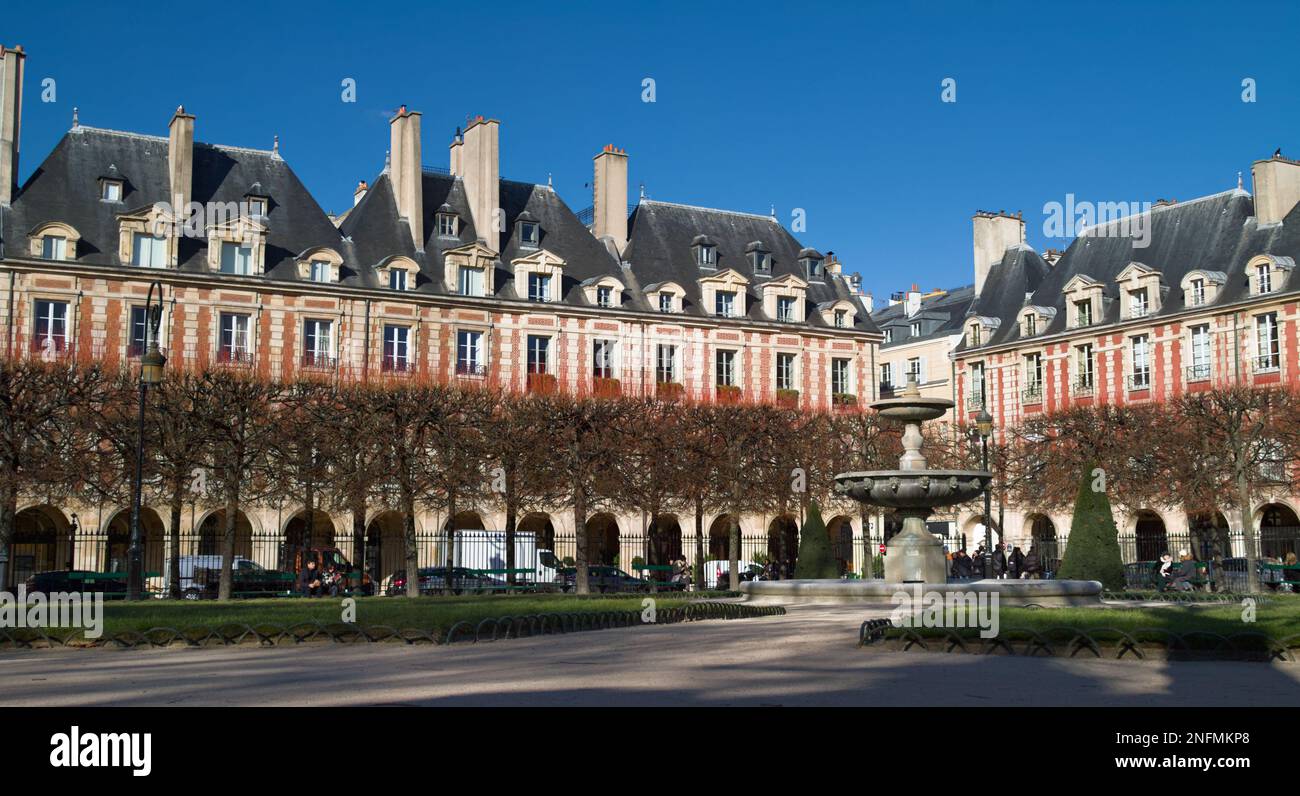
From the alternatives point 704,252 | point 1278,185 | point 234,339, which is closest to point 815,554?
point 234,339

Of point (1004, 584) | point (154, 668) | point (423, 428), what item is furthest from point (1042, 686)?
point (423, 428)

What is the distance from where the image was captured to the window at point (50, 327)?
35094 mm

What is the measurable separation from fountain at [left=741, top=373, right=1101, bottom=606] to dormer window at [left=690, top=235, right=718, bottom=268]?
84.4ft

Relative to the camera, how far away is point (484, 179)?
42.2 meters

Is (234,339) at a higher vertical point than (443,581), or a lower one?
higher

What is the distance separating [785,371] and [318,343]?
15.6 metres

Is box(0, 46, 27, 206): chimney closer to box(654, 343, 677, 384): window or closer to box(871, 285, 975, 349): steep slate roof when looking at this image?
box(654, 343, 677, 384): window

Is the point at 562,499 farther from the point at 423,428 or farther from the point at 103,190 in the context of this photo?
the point at 103,190

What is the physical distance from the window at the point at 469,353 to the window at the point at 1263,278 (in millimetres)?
23065

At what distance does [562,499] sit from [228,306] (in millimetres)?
11290

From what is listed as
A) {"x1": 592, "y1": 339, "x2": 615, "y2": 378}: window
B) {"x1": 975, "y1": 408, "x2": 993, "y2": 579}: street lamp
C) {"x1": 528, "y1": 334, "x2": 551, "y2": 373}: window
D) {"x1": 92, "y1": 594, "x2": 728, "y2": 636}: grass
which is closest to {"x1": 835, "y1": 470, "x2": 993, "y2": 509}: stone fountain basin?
{"x1": 92, "y1": 594, "x2": 728, "y2": 636}: grass

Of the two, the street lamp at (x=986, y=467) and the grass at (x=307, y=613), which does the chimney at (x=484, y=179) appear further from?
the grass at (x=307, y=613)

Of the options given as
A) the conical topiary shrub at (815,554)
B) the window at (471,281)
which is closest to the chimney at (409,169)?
the window at (471,281)

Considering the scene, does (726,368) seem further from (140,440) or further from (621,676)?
(621,676)
